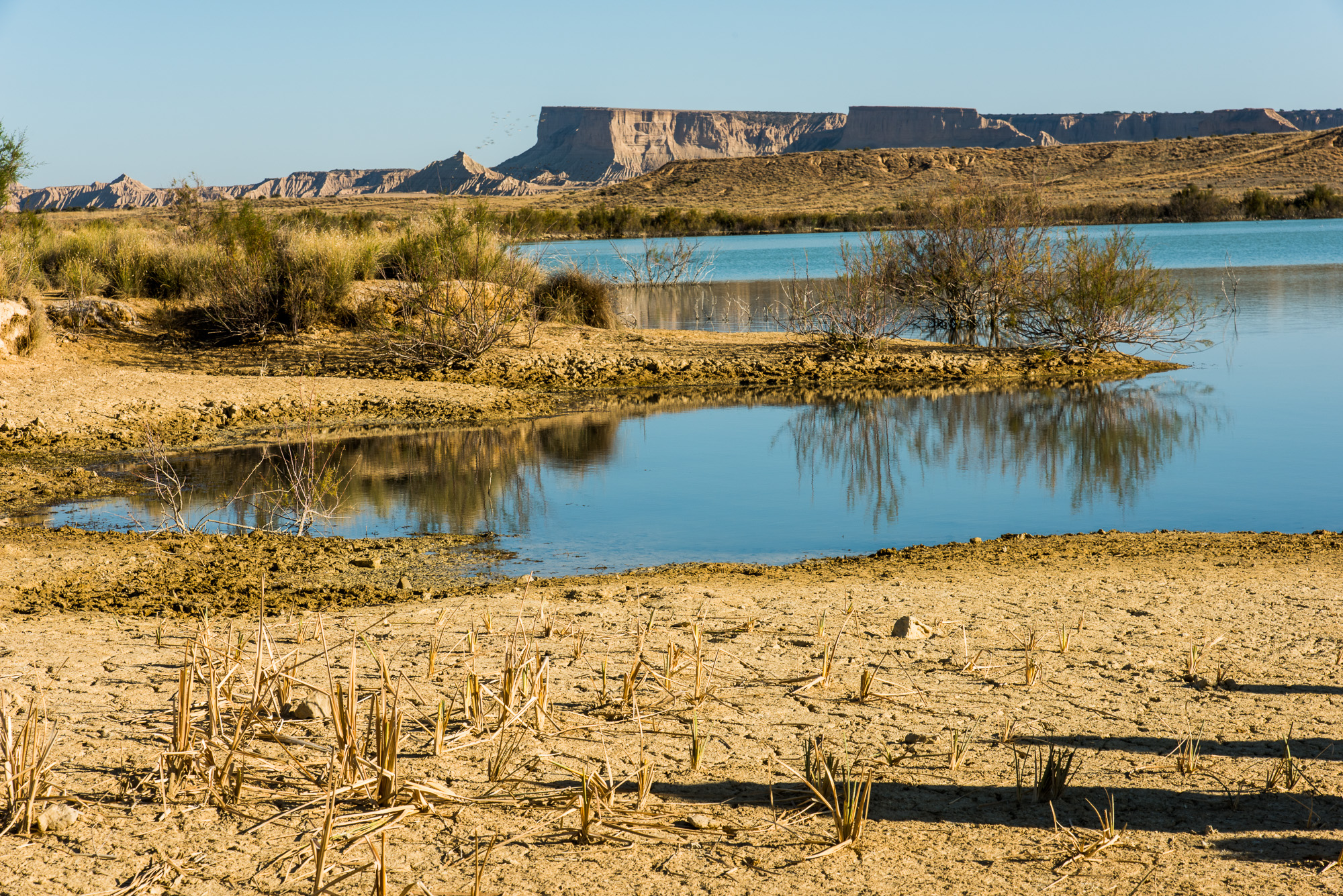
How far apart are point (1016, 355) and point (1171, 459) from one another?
284 inches

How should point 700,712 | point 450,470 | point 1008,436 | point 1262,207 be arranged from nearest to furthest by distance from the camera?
point 700,712 < point 450,470 < point 1008,436 < point 1262,207

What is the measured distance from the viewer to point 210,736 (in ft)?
11.7

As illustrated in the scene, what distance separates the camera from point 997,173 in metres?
94.8

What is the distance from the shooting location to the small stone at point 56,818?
3135mm

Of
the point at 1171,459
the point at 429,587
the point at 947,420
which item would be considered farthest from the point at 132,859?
the point at 947,420

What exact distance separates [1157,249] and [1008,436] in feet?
106

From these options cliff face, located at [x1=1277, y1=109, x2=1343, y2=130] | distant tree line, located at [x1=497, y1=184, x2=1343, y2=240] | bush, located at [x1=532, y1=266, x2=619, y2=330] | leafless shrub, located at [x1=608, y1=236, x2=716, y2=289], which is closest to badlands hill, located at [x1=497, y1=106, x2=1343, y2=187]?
cliff face, located at [x1=1277, y1=109, x2=1343, y2=130]

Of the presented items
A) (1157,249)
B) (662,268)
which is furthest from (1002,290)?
(1157,249)

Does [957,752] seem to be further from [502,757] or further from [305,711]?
[305,711]

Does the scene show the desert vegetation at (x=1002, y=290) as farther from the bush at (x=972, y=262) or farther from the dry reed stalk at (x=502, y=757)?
the dry reed stalk at (x=502, y=757)

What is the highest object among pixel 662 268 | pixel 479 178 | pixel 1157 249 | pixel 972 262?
pixel 479 178

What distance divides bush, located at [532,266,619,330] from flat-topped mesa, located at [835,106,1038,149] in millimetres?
173695

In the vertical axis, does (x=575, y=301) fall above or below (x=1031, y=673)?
above

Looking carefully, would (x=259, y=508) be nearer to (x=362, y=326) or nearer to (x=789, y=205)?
(x=362, y=326)
